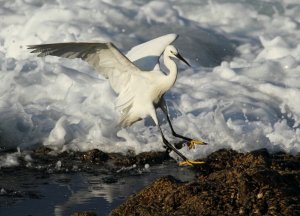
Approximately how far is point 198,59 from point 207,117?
4.25 metres

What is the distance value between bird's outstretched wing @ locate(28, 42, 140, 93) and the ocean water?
109 cm

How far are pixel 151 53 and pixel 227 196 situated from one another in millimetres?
2969

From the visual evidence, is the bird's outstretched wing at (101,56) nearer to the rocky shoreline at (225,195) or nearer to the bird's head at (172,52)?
the bird's head at (172,52)

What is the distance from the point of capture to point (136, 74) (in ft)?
25.6

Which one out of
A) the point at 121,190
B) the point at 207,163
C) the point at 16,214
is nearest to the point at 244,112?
the point at 207,163

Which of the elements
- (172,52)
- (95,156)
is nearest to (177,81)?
(95,156)

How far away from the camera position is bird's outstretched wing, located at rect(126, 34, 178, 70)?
7.96 m

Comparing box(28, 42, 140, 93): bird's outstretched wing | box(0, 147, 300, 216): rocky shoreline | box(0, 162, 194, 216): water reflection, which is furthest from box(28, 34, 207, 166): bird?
box(0, 147, 300, 216): rocky shoreline

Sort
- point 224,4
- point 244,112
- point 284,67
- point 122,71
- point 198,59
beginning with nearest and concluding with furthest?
1. point 122,71
2. point 244,112
3. point 284,67
4. point 198,59
5. point 224,4

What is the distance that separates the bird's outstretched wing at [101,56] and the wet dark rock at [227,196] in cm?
191

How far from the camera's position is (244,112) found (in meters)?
10.3

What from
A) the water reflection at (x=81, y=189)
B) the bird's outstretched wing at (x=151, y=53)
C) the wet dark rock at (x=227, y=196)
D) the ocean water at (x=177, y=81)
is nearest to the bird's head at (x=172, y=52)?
the bird's outstretched wing at (x=151, y=53)

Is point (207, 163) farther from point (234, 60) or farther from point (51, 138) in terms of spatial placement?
point (234, 60)

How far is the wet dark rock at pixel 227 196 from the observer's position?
5223mm
